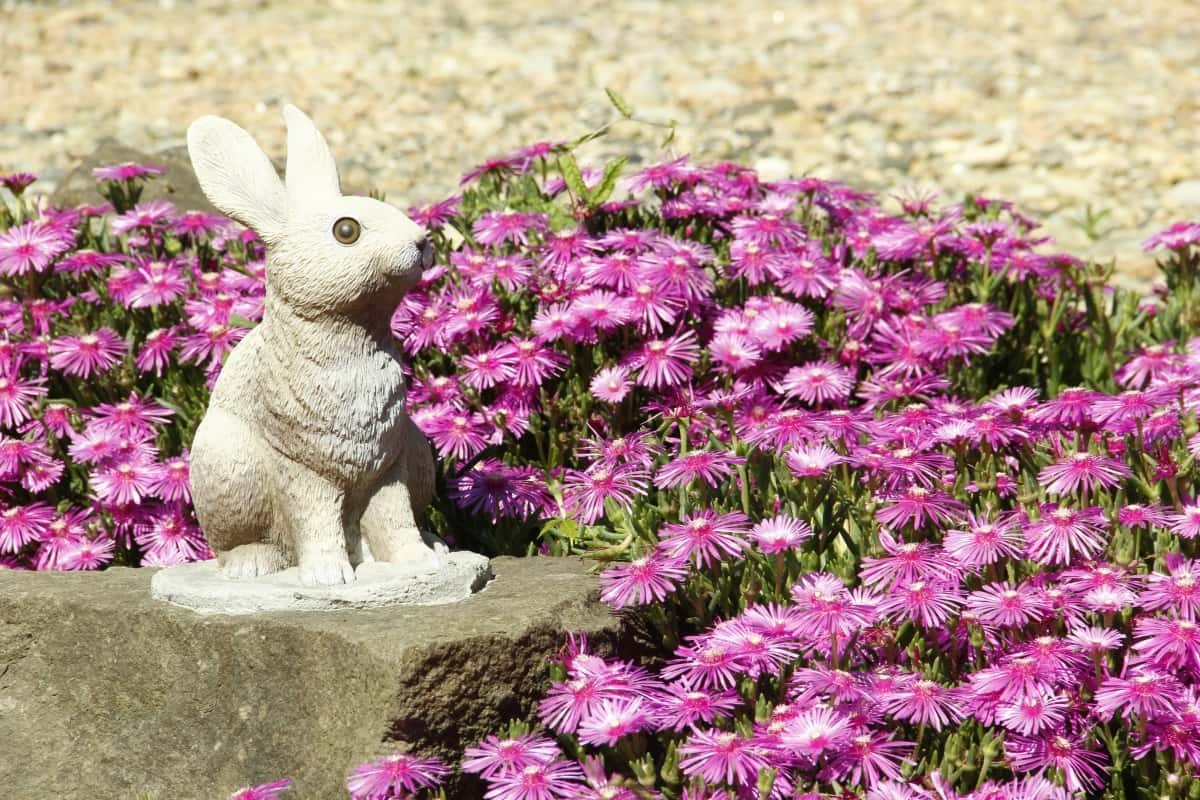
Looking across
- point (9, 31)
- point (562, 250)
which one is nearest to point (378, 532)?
point (562, 250)

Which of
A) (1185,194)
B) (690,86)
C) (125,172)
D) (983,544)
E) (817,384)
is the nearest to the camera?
(983,544)

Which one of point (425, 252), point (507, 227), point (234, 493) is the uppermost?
point (425, 252)

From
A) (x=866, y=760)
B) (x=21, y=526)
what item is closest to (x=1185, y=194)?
(x=866, y=760)

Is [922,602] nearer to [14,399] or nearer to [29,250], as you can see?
[14,399]

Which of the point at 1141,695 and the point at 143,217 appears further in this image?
the point at 143,217

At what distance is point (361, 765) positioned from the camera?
2688mm

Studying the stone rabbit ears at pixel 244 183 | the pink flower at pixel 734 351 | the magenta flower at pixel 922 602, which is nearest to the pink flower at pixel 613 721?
the magenta flower at pixel 922 602

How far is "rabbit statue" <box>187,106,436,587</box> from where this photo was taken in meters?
2.95

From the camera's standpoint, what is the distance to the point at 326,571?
3.02 m

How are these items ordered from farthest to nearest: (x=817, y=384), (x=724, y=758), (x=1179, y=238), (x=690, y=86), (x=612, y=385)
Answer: (x=690, y=86), (x=1179, y=238), (x=817, y=384), (x=612, y=385), (x=724, y=758)

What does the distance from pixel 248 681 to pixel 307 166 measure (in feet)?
3.12

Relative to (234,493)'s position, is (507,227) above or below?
above

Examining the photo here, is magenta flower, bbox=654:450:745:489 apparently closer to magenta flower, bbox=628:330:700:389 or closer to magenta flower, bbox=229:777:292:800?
magenta flower, bbox=628:330:700:389

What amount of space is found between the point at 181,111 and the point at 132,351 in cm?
434
